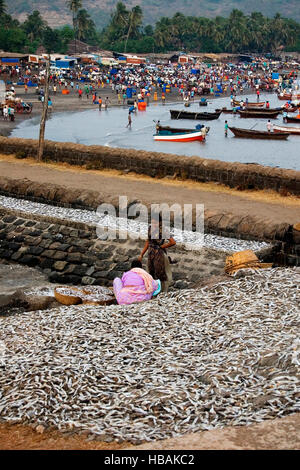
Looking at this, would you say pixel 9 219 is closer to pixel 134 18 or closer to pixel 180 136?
pixel 180 136

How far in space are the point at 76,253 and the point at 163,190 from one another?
4710mm

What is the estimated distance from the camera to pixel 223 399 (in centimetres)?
677

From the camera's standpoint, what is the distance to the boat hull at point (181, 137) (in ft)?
143

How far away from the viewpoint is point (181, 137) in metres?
43.5

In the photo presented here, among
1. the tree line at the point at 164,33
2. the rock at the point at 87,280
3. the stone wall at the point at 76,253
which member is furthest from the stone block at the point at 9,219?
the tree line at the point at 164,33

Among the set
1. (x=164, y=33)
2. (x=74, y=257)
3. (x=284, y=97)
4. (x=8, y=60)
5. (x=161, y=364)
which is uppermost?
(x=164, y=33)

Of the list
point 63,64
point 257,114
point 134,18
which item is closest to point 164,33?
point 134,18

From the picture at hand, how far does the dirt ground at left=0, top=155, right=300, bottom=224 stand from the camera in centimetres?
1712

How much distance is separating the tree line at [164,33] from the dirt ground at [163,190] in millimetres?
74676

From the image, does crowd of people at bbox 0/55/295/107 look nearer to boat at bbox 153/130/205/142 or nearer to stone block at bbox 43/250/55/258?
boat at bbox 153/130/205/142

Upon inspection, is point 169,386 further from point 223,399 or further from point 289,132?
point 289,132

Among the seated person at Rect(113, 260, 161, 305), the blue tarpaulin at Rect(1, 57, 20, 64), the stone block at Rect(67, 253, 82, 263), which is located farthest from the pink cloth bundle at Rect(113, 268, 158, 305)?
the blue tarpaulin at Rect(1, 57, 20, 64)

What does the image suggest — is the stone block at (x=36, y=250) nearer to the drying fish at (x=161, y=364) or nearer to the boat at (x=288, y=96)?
the drying fish at (x=161, y=364)

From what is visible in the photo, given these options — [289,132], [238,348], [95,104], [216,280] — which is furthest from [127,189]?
[95,104]
